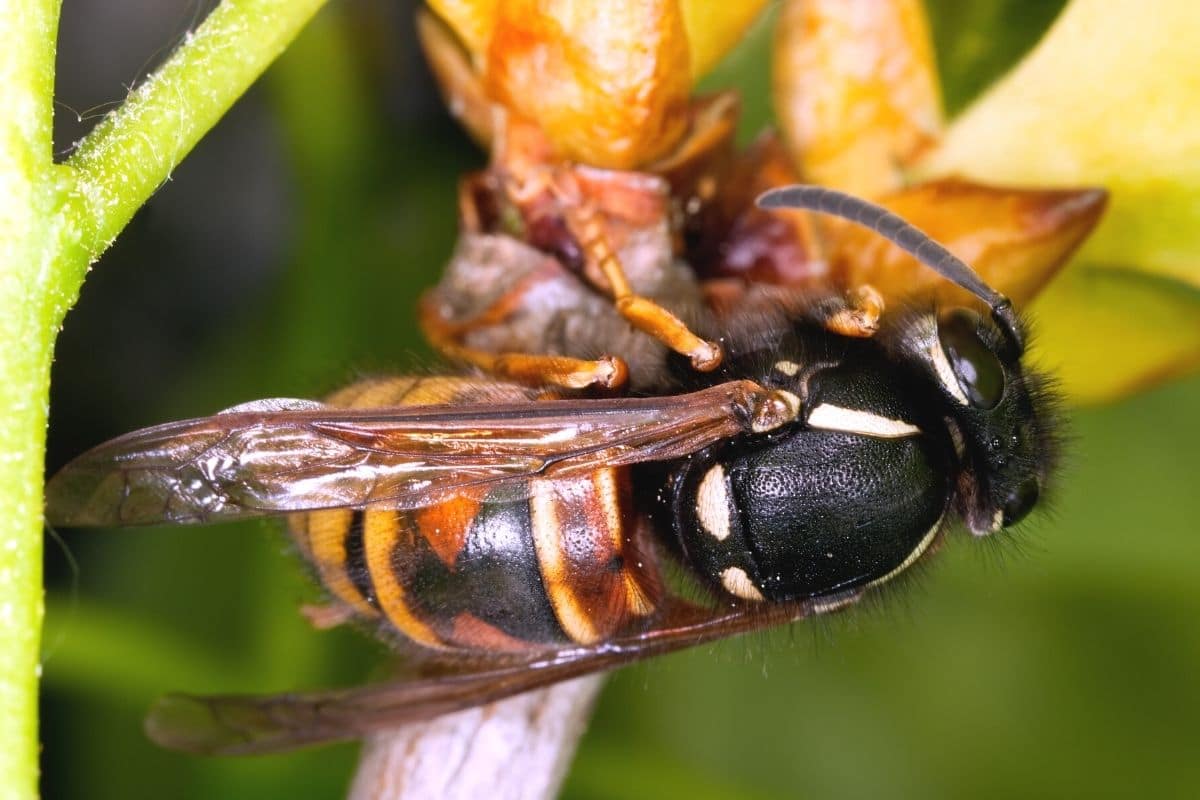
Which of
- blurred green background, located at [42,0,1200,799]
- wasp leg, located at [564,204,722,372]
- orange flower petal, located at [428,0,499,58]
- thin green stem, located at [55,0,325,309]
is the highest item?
thin green stem, located at [55,0,325,309]

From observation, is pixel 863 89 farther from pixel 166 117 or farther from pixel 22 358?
pixel 22 358

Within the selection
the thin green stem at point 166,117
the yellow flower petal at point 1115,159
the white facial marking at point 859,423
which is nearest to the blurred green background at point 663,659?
the yellow flower petal at point 1115,159

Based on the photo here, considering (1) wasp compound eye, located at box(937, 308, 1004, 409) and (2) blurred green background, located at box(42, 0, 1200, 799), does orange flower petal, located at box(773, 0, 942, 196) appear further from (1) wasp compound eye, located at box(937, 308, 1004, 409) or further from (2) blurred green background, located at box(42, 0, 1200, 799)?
(2) blurred green background, located at box(42, 0, 1200, 799)

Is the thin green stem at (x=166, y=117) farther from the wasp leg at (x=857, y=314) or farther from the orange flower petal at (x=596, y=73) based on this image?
the wasp leg at (x=857, y=314)

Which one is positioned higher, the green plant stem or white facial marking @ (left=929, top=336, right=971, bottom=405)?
the green plant stem

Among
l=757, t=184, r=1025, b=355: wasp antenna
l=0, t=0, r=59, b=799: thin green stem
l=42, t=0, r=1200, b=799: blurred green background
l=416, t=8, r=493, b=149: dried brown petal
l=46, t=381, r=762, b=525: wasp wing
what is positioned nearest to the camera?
l=0, t=0, r=59, b=799: thin green stem

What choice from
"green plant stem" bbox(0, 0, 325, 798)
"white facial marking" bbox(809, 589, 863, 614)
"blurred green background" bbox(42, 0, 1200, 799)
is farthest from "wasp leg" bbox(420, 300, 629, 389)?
"blurred green background" bbox(42, 0, 1200, 799)

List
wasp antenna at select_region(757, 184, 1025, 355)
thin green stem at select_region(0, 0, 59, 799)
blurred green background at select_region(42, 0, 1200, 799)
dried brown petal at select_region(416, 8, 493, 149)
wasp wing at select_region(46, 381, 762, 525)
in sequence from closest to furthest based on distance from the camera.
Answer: thin green stem at select_region(0, 0, 59, 799) → wasp wing at select_region(46, 381, 762, 525) → wasp antenna at select_region(757, 184, 1025, 355) → dried brown petal at select_region(416, 8, 493, 149) → blurred green background at select_region(42, 0, 1200, 799)

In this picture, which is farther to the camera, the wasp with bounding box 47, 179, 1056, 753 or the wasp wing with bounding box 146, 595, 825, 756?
the wasp wing with bounding box 146, 595, 825, 756
